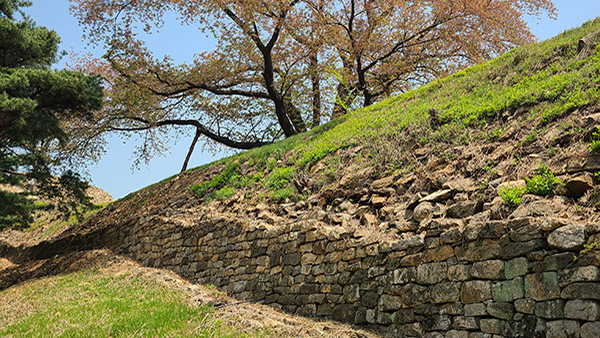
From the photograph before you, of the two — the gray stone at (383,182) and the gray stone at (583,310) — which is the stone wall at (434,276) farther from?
the gray stone at (383,182)

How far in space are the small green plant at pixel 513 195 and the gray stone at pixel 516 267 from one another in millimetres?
825

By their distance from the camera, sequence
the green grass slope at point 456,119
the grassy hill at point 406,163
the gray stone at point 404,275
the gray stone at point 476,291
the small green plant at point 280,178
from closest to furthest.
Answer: the gray stone at point 476,291 < the gray stone at point 404,275 < the grassy hill at point 406,163 < the green grass slope at point 456,119 < the small green plant at point 280,178

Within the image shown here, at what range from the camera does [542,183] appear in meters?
5.25

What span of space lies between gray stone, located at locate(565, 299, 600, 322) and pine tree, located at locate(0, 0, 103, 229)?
396 inches

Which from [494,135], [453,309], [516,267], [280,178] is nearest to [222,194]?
[280,178]

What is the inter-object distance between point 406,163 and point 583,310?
12.9 ft

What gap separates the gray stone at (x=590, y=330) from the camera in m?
3.94

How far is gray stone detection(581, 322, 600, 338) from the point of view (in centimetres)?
394

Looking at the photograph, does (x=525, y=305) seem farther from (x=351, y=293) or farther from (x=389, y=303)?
(x=351, y=293)

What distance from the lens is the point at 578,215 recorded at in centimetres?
466

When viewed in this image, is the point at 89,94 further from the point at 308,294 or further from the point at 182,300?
the point at 308,294

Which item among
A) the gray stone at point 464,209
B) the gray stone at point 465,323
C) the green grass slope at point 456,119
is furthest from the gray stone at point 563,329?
the green grass slope at point 456,119

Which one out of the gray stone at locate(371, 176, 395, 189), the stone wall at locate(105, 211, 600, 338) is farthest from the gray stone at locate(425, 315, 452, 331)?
the gray stone at locate(371, 176, 395, 189)

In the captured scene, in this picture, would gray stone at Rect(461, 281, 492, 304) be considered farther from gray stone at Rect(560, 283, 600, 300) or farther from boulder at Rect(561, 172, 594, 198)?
boulder at Rect(561, 172, 594, 198)
